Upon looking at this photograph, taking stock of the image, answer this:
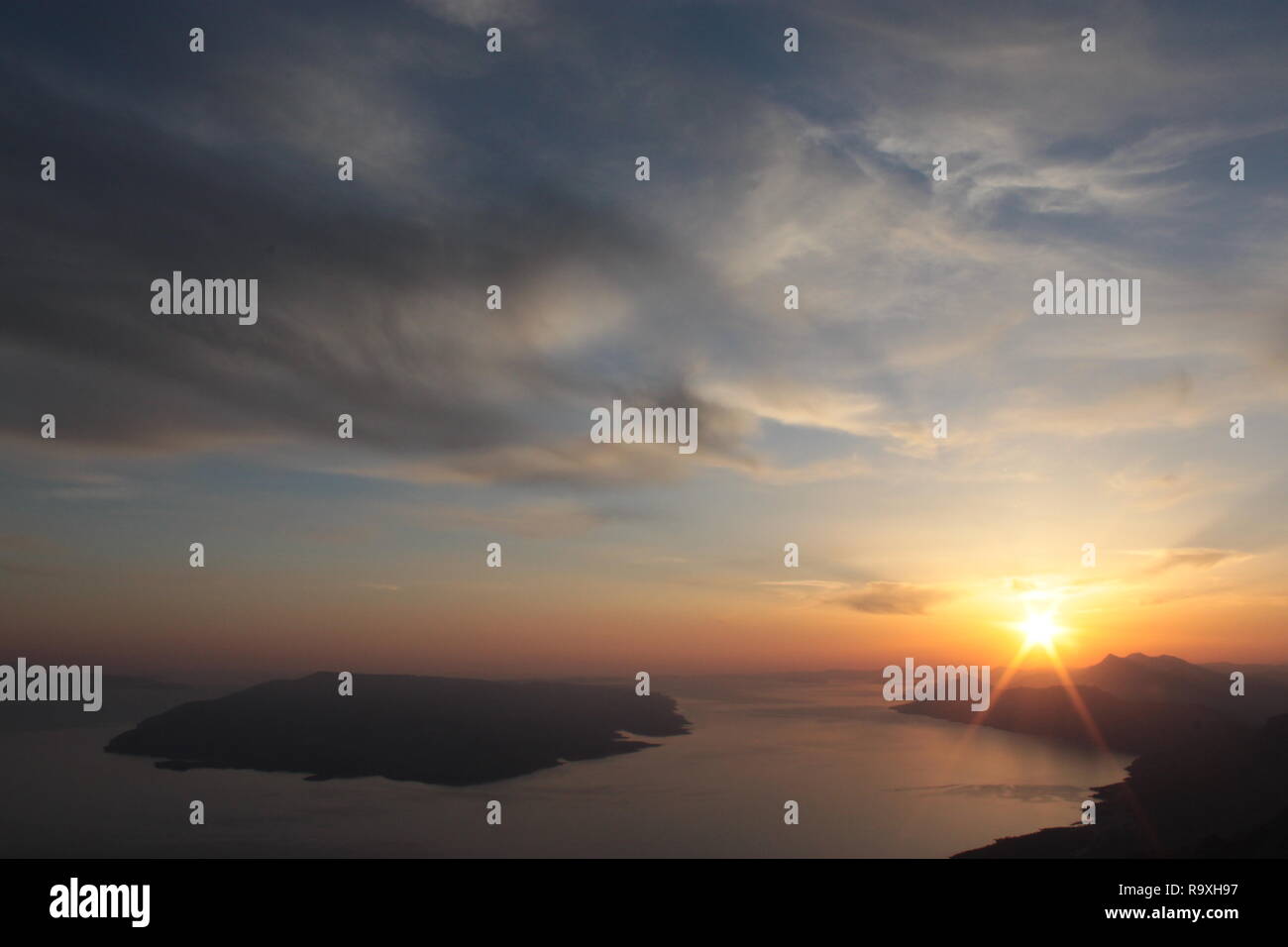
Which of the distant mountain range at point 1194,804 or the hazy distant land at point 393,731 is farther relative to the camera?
the hazy distant land at point 393,731

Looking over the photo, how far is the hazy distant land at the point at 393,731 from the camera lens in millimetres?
137125

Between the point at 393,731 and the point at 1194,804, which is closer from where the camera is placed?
the point at 1194,804

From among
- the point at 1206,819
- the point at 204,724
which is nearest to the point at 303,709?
the point at 204,724

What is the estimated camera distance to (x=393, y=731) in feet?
506

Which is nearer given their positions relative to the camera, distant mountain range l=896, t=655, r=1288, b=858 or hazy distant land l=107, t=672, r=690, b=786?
distant mountain range l=896, t=655, r=1288, b=858

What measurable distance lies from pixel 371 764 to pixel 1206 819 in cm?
12576

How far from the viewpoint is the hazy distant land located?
5399 inches
